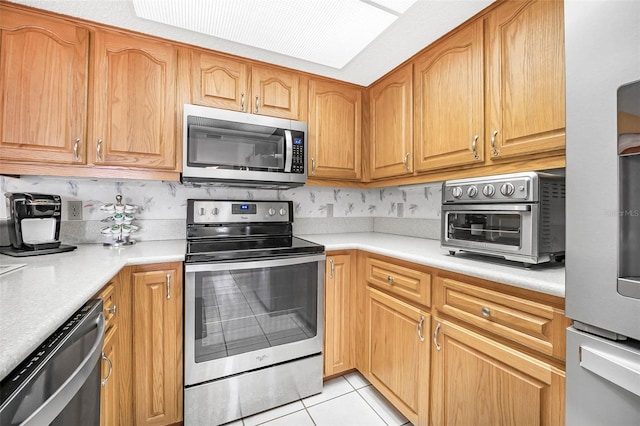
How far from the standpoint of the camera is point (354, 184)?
223 cm

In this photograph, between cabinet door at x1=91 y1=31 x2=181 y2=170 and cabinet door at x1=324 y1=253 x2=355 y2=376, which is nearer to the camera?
cabinet door at x1=91 y1=31 x2=181 y2=170

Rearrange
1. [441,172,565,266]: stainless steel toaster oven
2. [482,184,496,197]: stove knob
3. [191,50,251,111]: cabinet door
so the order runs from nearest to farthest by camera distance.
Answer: [441,172,565,266]: stainless steel toaster oven → [482,184,496,197]: stove knob → [191,50,251,111]: cabinet door

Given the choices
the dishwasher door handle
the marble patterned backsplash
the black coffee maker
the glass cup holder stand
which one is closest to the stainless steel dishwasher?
the dishwasher door handle

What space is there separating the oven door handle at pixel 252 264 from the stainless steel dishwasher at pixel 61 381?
47 centimetres

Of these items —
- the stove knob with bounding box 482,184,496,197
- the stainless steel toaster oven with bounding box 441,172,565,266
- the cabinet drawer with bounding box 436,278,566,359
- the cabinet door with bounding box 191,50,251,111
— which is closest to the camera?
the cabinet drawer with bounding box 436,278,566,359

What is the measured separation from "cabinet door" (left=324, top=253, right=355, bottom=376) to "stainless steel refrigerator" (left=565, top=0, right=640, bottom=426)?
3.88 ft

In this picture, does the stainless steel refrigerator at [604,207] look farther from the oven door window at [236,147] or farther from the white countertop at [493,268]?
the oven door window at [236,147]

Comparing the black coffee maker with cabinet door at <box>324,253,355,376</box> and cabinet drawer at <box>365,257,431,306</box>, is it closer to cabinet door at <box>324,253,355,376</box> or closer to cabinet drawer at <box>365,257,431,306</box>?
cabinet door at <box>324,253,355,376</box>

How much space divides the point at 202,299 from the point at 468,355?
123 centimetres

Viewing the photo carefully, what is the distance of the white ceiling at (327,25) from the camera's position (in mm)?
1331

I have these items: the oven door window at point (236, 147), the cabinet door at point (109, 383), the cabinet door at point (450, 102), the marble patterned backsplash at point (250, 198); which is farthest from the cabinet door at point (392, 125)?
the cabinet door at point (109, 383)

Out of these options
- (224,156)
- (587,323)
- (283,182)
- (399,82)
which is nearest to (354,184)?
(283,182)

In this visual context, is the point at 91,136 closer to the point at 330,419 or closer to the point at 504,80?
the point at 330,419

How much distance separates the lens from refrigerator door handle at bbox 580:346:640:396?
60 centimetres
